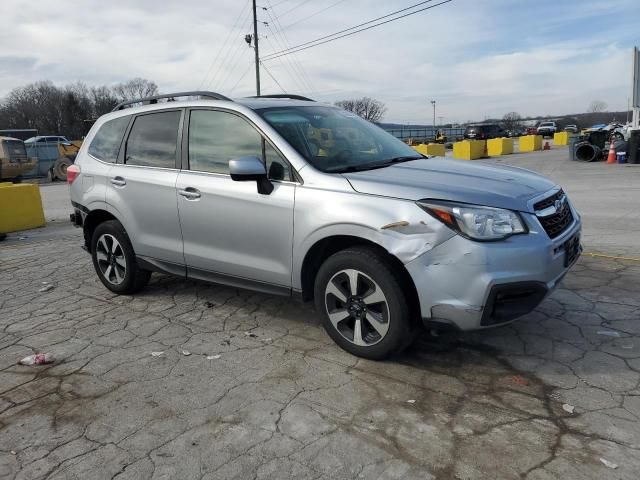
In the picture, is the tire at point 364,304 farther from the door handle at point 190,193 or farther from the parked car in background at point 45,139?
the parked car in background at point 45,139

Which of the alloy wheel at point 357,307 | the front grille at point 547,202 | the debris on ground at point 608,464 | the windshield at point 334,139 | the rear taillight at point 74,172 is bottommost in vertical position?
the debris on ground at point 608,464

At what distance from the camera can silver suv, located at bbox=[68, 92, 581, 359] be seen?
2967mm

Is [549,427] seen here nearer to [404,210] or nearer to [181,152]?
[404,210]

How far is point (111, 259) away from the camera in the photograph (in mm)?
5027

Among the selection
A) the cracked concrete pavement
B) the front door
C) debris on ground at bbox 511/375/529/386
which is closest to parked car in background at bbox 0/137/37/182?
the cracked concrete pavement

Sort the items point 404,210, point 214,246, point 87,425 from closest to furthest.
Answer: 1. point 87,425
2. point 404,210
3. point 214,246

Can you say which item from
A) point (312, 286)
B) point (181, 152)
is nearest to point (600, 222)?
point (312, 286)

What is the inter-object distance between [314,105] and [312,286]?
172 cm

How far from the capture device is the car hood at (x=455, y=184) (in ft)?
9.99

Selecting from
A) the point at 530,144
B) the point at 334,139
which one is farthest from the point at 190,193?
the point at 530,144

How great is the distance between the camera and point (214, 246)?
4.05 metres

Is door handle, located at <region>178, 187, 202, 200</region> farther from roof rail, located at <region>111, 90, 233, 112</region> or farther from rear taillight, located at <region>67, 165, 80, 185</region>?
rear taillight, located at <region>67, 165, 80, 185</region>

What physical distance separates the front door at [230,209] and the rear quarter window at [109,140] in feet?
3.37

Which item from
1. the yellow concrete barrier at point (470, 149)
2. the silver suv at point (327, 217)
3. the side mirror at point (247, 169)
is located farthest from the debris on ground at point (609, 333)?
the yellow concrete barrier at point (470, 149)
